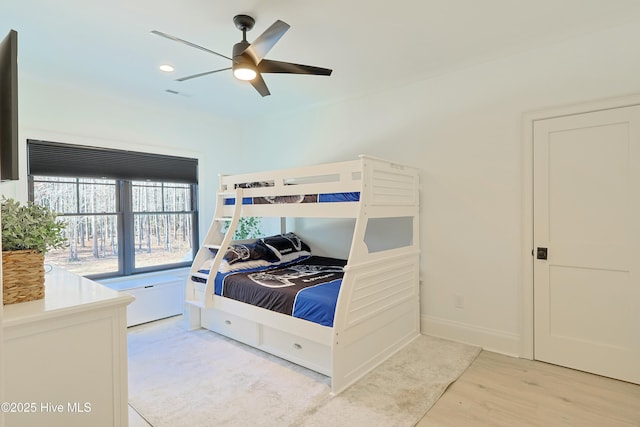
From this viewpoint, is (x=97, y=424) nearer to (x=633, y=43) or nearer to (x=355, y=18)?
(x=355, y=18)

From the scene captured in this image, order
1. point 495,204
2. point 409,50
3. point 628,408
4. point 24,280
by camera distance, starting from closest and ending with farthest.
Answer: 1. point 24,280
2. point 628,408
3. point 409,50
4. point 495,204

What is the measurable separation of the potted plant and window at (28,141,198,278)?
2494 millimetres

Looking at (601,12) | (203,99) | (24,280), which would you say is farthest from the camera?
(203,99)

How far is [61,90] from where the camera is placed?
3457 millimetres

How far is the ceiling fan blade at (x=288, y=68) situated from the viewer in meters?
2.32

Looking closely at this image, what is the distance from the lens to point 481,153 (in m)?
3.13

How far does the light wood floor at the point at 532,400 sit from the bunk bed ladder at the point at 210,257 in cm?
134

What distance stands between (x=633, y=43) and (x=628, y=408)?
2.55 m

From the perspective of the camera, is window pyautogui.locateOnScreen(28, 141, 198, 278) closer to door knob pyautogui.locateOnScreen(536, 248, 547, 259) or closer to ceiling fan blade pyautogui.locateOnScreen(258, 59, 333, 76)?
ceiling fan blade pyautogui.locateOnScreen(258, 59, 333, 76)

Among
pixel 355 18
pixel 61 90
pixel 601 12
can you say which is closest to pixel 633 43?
pixel 601 12

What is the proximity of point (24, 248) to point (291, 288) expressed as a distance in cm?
186

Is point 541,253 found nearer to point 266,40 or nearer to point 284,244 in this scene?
point 284,244

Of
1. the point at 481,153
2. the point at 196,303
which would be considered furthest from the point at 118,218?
the point at 481,153

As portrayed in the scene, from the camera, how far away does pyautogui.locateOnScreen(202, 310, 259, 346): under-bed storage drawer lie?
3150 millimetres
